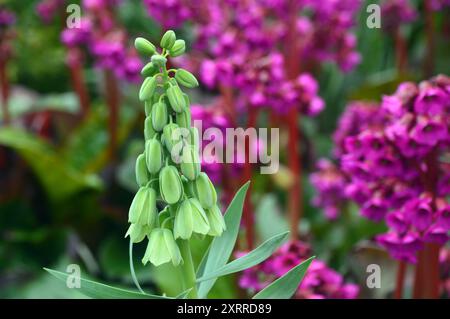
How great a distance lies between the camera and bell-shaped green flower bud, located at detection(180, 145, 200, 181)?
1.83 feet

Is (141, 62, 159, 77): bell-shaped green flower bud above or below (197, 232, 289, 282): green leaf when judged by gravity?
above

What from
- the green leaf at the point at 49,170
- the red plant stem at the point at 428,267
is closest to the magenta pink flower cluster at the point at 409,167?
the red plant stem at the point at 428,267

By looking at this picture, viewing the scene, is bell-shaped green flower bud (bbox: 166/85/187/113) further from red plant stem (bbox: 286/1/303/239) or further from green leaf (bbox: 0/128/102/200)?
green leaf (bbox: 0/128/102/200)

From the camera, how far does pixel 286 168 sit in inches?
57.0

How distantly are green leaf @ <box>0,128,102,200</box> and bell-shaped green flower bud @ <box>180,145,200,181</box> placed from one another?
2.57 feet

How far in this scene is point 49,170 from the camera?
1330 mm

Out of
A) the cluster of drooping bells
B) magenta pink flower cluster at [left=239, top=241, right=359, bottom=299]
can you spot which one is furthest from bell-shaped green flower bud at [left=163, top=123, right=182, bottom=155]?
magenta pink flower cluster at [left=239, top=241, right=359, bottom=299]

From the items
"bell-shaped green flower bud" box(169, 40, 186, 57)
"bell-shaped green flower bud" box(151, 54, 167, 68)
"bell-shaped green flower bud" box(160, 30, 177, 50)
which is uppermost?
"bell-shaped green flower bud" box(160, 30, 177, 50)

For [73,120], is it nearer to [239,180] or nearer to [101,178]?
[101,178]

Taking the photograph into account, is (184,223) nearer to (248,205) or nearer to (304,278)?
(304,278)

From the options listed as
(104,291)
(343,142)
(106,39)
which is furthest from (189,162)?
(106,39)

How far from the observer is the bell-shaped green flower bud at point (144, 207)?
0.56m

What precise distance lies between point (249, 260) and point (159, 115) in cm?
14

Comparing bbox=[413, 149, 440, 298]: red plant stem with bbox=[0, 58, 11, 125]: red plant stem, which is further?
bbox=[0, 58, 11, 125]: red plant stem
